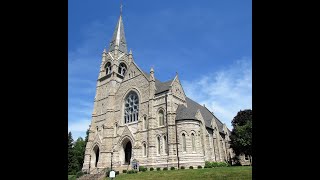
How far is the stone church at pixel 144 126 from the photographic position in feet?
120

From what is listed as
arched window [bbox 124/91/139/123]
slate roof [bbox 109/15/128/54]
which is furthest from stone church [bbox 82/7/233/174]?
slate roof [bbox 109/15/128/54]

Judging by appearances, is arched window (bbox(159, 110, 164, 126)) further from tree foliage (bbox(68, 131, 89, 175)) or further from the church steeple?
tree foliage (bbox(68, 131, 89, 175))

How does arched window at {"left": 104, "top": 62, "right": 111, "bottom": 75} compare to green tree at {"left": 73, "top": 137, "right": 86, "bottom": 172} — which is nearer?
arched window at {"left": 104, "top": 62, "right": 111, "bottom": 75}

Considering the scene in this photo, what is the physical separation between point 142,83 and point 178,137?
11948 millimetres

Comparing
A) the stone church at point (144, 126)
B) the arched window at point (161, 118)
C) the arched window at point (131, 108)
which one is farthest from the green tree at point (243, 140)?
the arched window at point (131, 108)

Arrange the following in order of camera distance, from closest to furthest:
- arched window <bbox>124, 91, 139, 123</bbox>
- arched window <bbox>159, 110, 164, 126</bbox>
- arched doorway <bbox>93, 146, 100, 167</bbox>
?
1. arched window <bbox>159, 110, 164, 126</bbox>
2. arched window <bbox>124, 91, 139, 123</bbox>
3. arched doorway <bbox>93, 146, 100, 167</bbox>

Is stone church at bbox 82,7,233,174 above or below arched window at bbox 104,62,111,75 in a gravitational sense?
below

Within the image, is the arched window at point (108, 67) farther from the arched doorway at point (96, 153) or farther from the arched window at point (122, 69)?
the arched doorway at point (96, 153)

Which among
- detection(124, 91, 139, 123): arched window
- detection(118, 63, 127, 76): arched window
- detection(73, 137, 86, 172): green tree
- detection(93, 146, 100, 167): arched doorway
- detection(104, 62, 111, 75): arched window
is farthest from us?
detection(73, 137, 86, 172): green tree

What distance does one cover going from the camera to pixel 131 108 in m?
44.1

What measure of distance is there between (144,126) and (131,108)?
5272 millimetres

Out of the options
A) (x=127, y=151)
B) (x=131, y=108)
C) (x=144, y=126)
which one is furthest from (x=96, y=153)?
(x=144, y=126)

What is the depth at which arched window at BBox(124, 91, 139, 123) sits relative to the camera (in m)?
43.0
